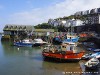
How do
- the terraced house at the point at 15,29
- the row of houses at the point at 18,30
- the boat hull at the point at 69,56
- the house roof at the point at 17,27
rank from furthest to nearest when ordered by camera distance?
the house roof at the point at 17,27 < the terraced house at the point at 15,29 < the row of houses at the point at 18,30 < the boat hull at the point at 69,56

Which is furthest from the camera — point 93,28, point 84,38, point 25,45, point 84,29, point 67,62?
point 84,29

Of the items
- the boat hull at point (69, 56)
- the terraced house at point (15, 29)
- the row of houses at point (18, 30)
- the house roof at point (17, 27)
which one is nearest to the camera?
the boat hull at point (69, 56)

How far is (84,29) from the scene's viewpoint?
90.8m

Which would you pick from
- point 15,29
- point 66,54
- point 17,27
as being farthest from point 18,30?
point 66,54

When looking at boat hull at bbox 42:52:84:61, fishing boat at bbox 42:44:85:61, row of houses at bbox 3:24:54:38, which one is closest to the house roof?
row of houses at bbox 3:24:54:38

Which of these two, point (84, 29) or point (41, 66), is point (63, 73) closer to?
point (41, 66)

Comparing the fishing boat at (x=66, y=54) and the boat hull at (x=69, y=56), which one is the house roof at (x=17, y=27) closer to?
the fishing boat at (x=66, y=54)

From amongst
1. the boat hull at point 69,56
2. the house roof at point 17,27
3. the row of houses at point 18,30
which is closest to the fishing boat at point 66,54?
the boat hull at point 69,56

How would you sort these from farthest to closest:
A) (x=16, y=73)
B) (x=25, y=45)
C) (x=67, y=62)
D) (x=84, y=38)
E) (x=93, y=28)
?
1. (x=93, y=28)
2. (x=84, y=38)
3. (x=25, y=45)
4. (x=67, y=62)
5. (x=16, y=73)

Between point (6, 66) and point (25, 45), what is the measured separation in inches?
1012

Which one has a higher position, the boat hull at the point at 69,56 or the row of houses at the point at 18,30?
the row of houses at the point at 18,30

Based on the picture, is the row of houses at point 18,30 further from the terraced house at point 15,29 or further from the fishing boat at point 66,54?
the fishing boat at point 66,54

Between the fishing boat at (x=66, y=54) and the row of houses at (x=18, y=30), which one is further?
the row of houses at (x=18, y=30)

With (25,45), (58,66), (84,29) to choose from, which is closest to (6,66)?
(58,66)
